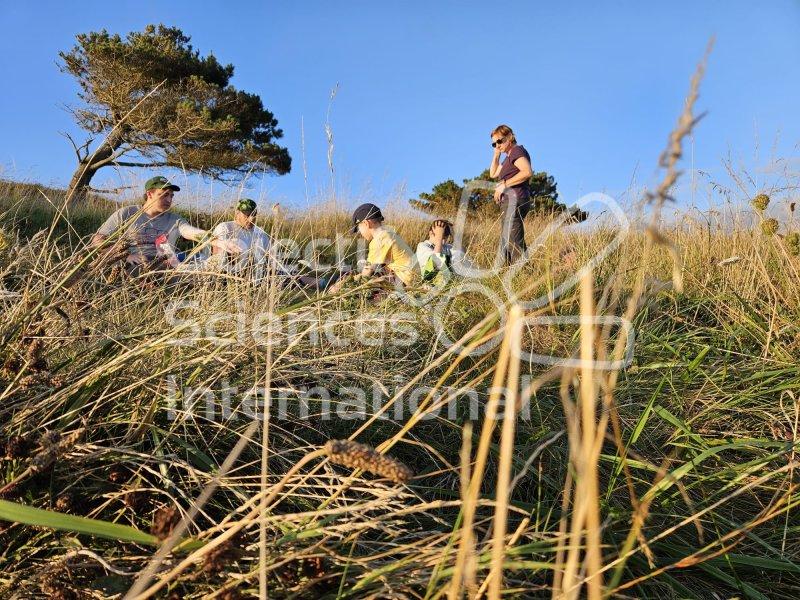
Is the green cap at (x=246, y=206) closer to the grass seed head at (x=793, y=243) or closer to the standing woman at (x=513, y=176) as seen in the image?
the standing woman at (x=513, y=176)

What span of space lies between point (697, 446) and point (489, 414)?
3.56ft

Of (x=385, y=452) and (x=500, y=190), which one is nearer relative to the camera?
(x=385, y=452)

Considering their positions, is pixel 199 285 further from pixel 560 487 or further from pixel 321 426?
pixel 560 487

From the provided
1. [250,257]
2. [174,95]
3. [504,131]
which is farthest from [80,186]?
[250,257]

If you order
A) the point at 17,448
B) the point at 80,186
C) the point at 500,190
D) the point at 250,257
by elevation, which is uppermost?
the point at 80,186

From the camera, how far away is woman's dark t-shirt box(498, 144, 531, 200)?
15.2 ft

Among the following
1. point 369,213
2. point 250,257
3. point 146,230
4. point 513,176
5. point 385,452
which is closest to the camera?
point 385,452

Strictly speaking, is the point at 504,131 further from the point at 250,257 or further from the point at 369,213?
the point at 250,257

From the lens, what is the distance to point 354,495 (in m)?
1.18

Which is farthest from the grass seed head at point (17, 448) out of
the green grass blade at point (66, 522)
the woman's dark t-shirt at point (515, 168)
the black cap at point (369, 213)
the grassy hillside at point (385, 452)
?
the woman's dark t-shirt at point (515, 168)

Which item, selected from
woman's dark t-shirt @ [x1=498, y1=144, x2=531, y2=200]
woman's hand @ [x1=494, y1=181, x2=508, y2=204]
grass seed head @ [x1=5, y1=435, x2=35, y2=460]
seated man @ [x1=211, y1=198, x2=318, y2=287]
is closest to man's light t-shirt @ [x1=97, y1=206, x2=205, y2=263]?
seated man @ [x1=211, y1=198, x2=318, y2=287]

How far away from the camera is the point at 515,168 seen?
4660 millimetres

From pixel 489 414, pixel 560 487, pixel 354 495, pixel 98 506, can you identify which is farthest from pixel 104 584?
pixel 560 487

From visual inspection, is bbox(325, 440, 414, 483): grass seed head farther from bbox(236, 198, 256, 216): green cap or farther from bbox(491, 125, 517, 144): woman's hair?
bbox(491, 125, 517, 144): woman's hair
